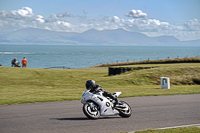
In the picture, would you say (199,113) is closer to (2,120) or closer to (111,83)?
(2,120)

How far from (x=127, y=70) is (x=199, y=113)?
80.4 ft

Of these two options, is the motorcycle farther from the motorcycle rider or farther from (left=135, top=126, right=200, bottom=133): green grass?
(left=135, top=126, right=200, bottom=133): green grass

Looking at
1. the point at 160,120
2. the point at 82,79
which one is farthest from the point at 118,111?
the point at 82,79

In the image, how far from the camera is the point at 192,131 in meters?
7.79

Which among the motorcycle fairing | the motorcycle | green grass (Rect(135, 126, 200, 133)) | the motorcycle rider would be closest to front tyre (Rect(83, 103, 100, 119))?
the motorcycle

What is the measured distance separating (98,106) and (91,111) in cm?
32

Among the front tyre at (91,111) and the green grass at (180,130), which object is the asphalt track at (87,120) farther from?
the green grass at (180,130)

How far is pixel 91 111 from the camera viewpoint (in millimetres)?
9906

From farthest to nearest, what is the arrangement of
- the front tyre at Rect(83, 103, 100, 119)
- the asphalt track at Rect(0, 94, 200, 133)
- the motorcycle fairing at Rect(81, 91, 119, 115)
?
1. the motorcycle fairing at Rect(81, 91, 119, 115)
2. the front tyre at Rect(83, 103, 100, 119)
3. the asphalt track at Rect(0, 94, 200, 133)

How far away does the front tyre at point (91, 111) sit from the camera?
32.0ft

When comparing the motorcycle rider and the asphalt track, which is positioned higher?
the motorcycle rider

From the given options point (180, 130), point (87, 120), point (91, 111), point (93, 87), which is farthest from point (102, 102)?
point (180, 130)

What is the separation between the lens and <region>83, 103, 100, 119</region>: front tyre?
974 centimetres


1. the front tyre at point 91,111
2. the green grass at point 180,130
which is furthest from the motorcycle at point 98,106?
the green grass at point 180,130
